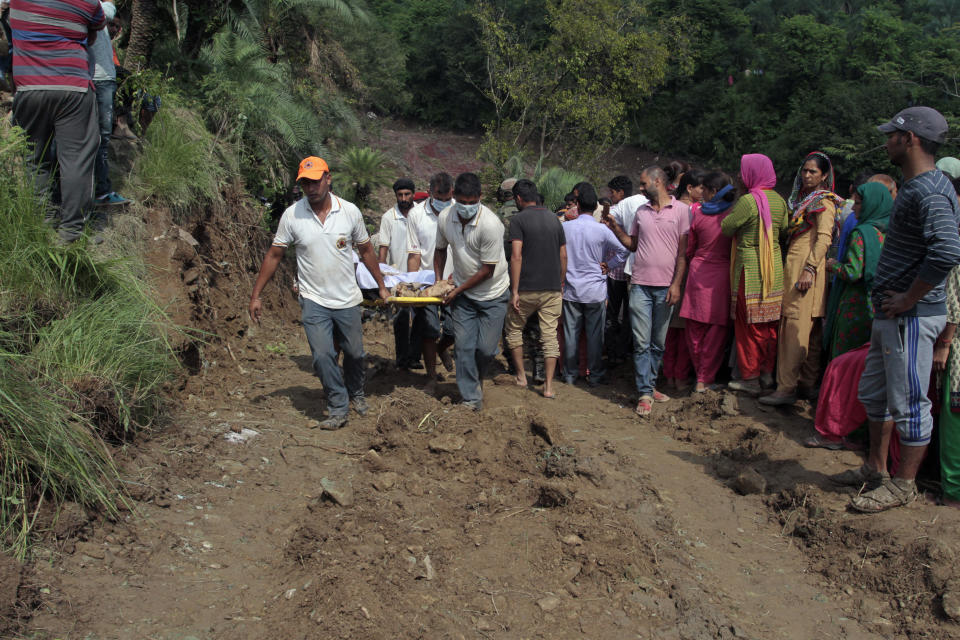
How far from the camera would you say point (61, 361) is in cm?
437

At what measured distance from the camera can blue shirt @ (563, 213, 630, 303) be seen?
7391mm

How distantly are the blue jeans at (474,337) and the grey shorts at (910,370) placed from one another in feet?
9.68

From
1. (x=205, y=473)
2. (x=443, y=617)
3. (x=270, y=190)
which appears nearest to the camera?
(x=443, y=617)

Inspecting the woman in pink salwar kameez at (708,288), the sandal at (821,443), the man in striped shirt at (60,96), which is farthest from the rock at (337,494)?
the woman in pink salwar kameez at (708,288)

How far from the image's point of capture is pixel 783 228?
6480mm

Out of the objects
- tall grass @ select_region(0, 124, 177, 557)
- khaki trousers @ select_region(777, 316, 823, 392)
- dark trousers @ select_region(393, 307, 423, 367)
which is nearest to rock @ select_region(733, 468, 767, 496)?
khaki trousers @ select_region(777, 316, 823, 392)

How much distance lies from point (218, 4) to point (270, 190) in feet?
7.91

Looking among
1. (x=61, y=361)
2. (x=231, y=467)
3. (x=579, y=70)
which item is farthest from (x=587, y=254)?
(x=579, y=70)

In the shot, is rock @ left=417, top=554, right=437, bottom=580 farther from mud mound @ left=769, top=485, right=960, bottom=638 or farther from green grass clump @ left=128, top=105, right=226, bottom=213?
green grass clump @ left=128, top=105, right=226, bottom=213

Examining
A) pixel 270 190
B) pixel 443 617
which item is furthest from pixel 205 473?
pixel 270 190

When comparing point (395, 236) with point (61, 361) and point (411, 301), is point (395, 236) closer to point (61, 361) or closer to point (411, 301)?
point (411, 301)

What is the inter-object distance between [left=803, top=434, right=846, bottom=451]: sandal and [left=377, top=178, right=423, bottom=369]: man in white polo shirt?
3.72 m

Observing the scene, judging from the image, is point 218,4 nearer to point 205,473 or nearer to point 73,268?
point 73,268

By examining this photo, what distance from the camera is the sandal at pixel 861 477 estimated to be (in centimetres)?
472
